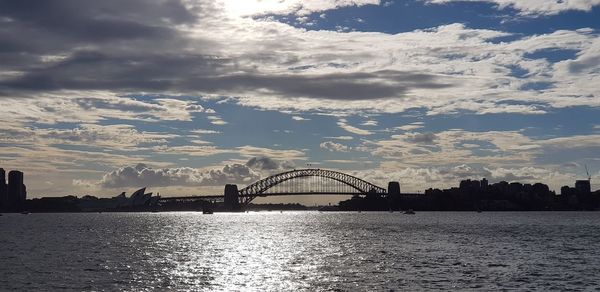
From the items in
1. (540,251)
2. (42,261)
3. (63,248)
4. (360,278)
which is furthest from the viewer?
(63,248)

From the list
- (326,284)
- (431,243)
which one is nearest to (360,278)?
(326,284)

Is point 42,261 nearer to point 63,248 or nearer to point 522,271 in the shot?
point 63,248

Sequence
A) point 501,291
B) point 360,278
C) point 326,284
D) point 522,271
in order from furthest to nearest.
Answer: point 522,271
point 360,278
point 326,284
point 501,291

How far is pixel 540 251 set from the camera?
8469cm

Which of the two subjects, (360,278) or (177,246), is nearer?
(360,278)

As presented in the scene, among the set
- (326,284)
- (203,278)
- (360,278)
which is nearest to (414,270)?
(360,278)

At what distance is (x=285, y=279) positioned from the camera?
2212 inches

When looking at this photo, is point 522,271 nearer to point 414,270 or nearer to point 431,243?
point 414,270

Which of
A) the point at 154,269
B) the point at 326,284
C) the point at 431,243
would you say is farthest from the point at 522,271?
the point at 431,243

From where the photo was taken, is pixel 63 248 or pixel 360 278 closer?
pixel 360 278

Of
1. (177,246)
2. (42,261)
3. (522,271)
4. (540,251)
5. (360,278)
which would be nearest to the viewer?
(360,278)

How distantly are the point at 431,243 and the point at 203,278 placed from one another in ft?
160

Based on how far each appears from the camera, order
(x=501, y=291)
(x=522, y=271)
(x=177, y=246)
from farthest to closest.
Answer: (x=177, y=246)
(x=522, y=271)
(x=501, y=291)

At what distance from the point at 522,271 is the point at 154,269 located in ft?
103
